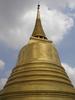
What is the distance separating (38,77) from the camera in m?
27.8

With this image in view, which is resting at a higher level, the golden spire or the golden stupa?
the golden spire

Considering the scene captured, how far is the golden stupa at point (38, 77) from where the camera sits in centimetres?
A: 2653

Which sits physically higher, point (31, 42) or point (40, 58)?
point (31, 42)

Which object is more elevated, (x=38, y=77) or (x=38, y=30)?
(x=38, y=30)

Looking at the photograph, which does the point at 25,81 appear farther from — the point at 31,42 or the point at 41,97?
the point at 31,42

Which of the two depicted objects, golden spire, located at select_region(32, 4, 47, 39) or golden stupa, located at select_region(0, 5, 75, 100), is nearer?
golden stupa, located at select_region(0, 5, 75, 100)

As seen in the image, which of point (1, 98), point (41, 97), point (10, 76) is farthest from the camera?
point (10, 76)

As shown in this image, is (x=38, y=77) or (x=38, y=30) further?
(x=38, y=30)

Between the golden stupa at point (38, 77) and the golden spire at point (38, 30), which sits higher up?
the golden spire at point (38, 30)

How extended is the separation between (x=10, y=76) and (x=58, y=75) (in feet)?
16.1

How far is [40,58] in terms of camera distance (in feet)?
97.9

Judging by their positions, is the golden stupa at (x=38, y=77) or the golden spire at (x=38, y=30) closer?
the golden stupa at (x=38, y=77)

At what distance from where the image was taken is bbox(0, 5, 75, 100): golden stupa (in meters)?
26.5

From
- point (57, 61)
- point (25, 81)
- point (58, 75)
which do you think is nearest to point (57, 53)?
point (57, 61)
